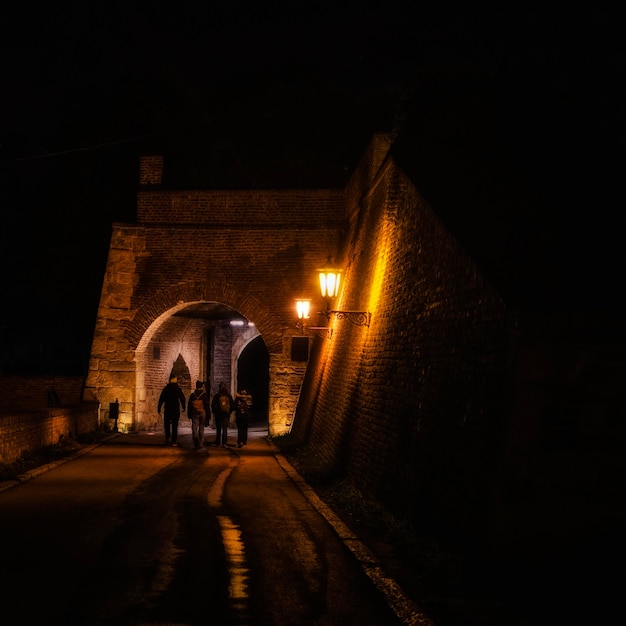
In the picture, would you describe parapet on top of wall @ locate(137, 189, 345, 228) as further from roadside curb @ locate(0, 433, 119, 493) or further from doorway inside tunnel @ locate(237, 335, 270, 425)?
doorway inside tunnel @ locate(237, 335, 270, 425)

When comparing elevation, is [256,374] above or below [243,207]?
below

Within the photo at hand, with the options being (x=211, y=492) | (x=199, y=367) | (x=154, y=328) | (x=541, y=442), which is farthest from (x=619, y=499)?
(x=199, y=367)

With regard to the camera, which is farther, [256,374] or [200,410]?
[256,374]

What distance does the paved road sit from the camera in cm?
477

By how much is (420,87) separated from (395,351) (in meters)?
8.13

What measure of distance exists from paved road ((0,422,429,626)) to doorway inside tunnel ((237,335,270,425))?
71.1 ft

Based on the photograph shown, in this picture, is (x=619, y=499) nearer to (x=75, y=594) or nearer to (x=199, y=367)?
(x=75, y=594)

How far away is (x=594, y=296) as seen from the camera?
20.8ft

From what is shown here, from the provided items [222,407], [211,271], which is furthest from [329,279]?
[211,271]

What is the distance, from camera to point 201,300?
66.3 feet

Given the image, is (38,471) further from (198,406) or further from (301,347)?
(301,347)

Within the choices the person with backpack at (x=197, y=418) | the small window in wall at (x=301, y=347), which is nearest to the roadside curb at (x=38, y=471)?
the person with backpack at (x=197, y=418)

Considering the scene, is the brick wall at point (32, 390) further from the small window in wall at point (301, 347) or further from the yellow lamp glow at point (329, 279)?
the yellow lamp glow at point (329, 279)

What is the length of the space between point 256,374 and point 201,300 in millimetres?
13979
